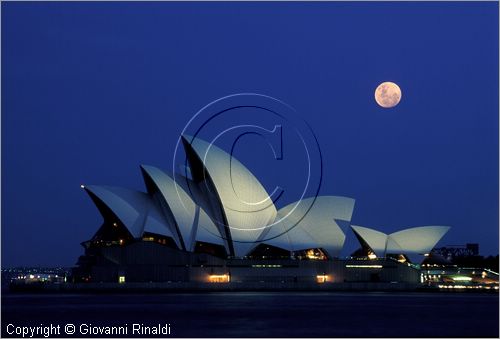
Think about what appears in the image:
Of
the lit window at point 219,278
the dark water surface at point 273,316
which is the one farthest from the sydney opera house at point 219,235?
the dark water surface at point 273,316

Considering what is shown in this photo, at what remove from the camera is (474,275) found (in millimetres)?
115500

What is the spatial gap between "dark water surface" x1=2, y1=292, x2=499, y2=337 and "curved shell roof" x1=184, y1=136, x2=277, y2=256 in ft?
48.9

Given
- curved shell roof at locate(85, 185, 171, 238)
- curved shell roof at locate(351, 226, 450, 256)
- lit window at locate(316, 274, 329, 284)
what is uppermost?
curved shell roof at locate(85, 185, 171, 238)

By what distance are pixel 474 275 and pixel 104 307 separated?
207 feet

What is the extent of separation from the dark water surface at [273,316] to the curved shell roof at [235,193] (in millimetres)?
14905

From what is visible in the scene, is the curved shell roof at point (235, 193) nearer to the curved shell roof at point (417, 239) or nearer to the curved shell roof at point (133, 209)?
→ the curved shell roof at point (133, 209)

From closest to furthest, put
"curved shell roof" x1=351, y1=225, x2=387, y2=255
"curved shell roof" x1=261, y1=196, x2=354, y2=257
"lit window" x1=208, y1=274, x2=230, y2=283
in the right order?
"lit window" x1=208, y1=274, x2=230, y2=283 → "curved shell roof" x1=261, y1=196, x2=354, y2=257 → "curved shell roof" x1=351, y1=225, x2=387, y2=255

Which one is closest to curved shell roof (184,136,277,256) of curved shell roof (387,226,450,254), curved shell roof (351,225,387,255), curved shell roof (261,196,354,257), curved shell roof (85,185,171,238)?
curved shell roof (261,196,354,257)

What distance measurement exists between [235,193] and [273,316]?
31.9 metres

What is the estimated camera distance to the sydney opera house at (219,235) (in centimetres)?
8800

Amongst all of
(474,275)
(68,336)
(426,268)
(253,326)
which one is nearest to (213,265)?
(426,268)

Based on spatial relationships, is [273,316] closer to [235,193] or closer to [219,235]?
[235,193]

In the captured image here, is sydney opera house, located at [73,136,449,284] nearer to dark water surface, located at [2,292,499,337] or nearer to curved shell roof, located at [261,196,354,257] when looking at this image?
curved shell roof, located at [261,196,354,257]

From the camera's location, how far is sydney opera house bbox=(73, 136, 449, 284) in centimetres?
8800
